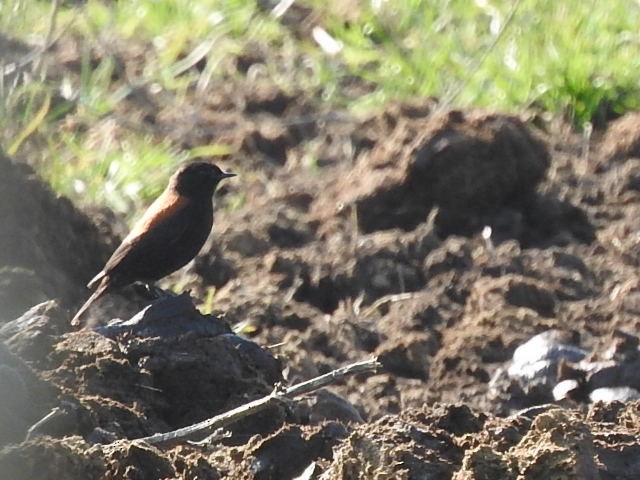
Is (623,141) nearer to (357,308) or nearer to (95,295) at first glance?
(357,308)

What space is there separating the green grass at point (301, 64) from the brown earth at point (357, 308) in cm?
26

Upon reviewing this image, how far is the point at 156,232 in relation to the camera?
23.7 feet

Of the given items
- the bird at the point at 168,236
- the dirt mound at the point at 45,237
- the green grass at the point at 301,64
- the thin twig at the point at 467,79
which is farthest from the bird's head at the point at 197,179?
the thin twig at the point at 467,79

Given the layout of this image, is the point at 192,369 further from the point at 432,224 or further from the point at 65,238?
the point at 432,224

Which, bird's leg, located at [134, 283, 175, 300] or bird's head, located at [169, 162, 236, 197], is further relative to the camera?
bird's head, located at [169, 162, 236, 197]

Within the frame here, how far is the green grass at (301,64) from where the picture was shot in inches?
348

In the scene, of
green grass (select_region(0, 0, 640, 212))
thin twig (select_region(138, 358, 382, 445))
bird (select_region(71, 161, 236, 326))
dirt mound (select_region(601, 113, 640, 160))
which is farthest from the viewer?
green grass (select_region(0, 0, 640, 212))

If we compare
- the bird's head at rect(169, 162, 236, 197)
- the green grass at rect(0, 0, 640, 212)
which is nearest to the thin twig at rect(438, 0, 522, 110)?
the green grass at rect(0, 0, 640, 212)

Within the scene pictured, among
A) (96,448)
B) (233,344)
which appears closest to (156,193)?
(233,344)

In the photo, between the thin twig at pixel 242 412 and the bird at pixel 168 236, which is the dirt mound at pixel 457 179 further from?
the thin twig at pixel 242 412

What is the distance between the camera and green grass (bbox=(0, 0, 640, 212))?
8852mm

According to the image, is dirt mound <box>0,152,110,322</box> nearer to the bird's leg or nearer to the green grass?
the bird's leg

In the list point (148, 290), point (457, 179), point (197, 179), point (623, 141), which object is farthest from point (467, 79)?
point (148, 290)

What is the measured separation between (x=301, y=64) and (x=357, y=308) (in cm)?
348
